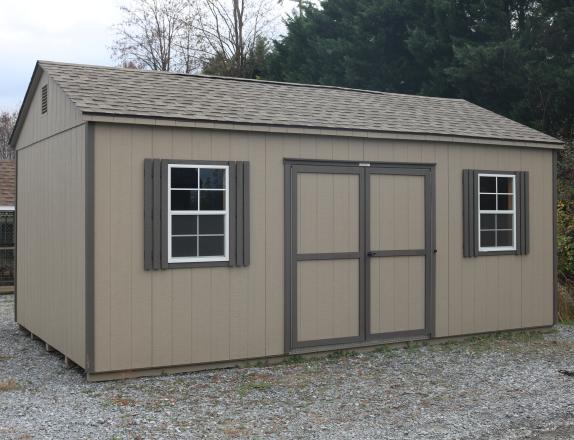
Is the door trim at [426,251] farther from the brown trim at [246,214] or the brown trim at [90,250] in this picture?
the brown trim at [90,250]

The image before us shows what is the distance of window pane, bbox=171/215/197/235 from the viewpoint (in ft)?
26.2

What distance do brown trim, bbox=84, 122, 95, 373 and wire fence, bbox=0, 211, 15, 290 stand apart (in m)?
9.43

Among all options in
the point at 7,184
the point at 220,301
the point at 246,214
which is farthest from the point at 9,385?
the point at 7,184

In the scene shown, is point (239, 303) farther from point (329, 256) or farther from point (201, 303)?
point (329, 256)

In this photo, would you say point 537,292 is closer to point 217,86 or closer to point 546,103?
point 217,86

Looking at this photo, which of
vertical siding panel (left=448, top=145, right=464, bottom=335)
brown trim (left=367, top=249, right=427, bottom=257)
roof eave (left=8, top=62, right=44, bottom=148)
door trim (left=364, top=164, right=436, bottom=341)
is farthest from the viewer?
vertical siding panel (left=448, top=145, right=464, bottom=335)

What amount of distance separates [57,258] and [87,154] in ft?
5.85

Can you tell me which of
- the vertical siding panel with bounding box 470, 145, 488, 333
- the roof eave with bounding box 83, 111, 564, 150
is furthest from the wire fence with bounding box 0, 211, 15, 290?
the vertical siding panel with bounding box 470, 145, 488, 333

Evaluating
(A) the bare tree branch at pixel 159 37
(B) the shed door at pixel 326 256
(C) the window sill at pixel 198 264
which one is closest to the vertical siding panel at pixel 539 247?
(B) the shed door at pixel 326 256

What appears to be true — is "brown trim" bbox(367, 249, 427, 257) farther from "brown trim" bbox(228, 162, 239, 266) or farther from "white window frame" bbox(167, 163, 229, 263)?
"white window frame" bbox(167, 163, 229, 263)

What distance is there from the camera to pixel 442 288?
976cm

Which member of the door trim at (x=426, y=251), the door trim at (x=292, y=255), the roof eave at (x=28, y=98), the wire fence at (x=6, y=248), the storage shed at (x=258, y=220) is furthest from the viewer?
the wire fence at (x=6, y=248)

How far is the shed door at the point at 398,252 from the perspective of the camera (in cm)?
927

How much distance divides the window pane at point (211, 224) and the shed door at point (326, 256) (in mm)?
896
